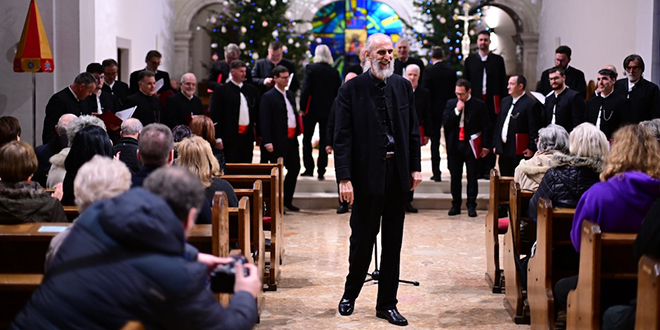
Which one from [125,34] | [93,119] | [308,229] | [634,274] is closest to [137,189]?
[634,274]

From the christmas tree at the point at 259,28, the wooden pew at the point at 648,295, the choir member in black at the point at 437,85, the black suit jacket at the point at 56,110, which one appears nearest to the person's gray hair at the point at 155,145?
the wooden pew at the point at 648,295

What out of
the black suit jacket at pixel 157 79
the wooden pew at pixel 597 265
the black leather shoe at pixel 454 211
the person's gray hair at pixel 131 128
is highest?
the black suit jacket at pixel 157 79

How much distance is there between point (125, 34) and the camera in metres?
13.0

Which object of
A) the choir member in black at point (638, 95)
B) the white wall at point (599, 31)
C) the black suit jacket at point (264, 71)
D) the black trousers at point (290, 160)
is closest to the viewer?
the choir member in black at point (638, 95)

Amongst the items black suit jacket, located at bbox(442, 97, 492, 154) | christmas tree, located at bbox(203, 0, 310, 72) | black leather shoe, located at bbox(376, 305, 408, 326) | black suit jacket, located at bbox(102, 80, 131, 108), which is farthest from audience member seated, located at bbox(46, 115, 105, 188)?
christmas tree, located at bbox(203, 0, 310, 72)

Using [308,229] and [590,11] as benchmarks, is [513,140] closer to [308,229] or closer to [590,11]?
[308,229]

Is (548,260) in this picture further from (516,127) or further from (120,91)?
(120,91)

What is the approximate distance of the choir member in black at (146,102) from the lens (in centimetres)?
902

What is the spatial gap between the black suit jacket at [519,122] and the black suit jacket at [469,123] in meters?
0.27

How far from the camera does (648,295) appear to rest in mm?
3227

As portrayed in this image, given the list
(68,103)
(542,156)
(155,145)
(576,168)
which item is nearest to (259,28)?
(68,103)

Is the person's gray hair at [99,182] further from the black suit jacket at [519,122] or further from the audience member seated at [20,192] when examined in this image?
the black suit jacket at [519,122]

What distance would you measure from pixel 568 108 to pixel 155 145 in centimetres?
572

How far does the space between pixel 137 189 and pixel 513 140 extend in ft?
23.7
